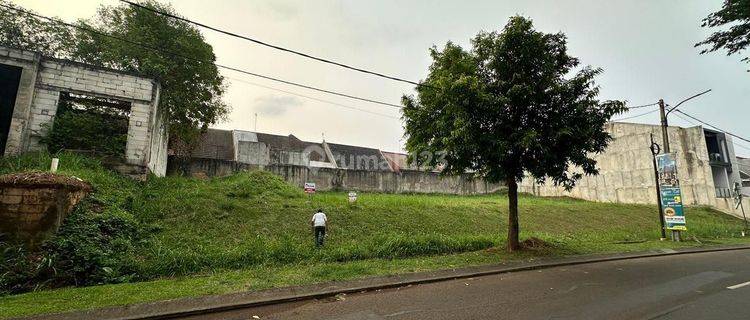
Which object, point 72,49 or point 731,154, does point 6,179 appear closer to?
point 72,49

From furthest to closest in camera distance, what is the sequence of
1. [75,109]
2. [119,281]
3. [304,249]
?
[75,109] → [304,249] → [119,281]

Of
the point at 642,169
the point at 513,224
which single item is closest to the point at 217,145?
the point at 513,224

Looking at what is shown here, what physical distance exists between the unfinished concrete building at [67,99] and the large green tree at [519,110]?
12.0 m

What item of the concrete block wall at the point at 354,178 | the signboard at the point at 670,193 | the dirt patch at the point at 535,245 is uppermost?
the concrete block wall at the point at 354,178

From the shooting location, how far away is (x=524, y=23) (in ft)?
33.5

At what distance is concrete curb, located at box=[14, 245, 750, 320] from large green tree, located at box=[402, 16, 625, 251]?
3.07m

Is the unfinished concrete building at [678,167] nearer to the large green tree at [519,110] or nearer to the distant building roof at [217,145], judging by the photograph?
the large green tree at [519,110]

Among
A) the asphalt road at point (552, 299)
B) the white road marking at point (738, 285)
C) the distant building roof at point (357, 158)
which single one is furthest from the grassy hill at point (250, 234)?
the distant building roof at point (357, 158)

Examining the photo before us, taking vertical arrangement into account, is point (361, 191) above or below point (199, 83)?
below

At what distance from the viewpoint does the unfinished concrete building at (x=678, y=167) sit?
28.8 m

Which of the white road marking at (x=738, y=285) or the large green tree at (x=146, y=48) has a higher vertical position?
the large green tree at (x=146, y=48)

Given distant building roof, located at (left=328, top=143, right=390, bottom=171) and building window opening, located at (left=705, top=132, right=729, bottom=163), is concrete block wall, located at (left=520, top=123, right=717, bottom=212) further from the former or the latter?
distant building roof, located at (left=328, top=143, right=390, bottom=171)

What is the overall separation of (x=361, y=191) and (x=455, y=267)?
58.6 feet

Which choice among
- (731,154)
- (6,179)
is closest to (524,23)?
(6,179)
